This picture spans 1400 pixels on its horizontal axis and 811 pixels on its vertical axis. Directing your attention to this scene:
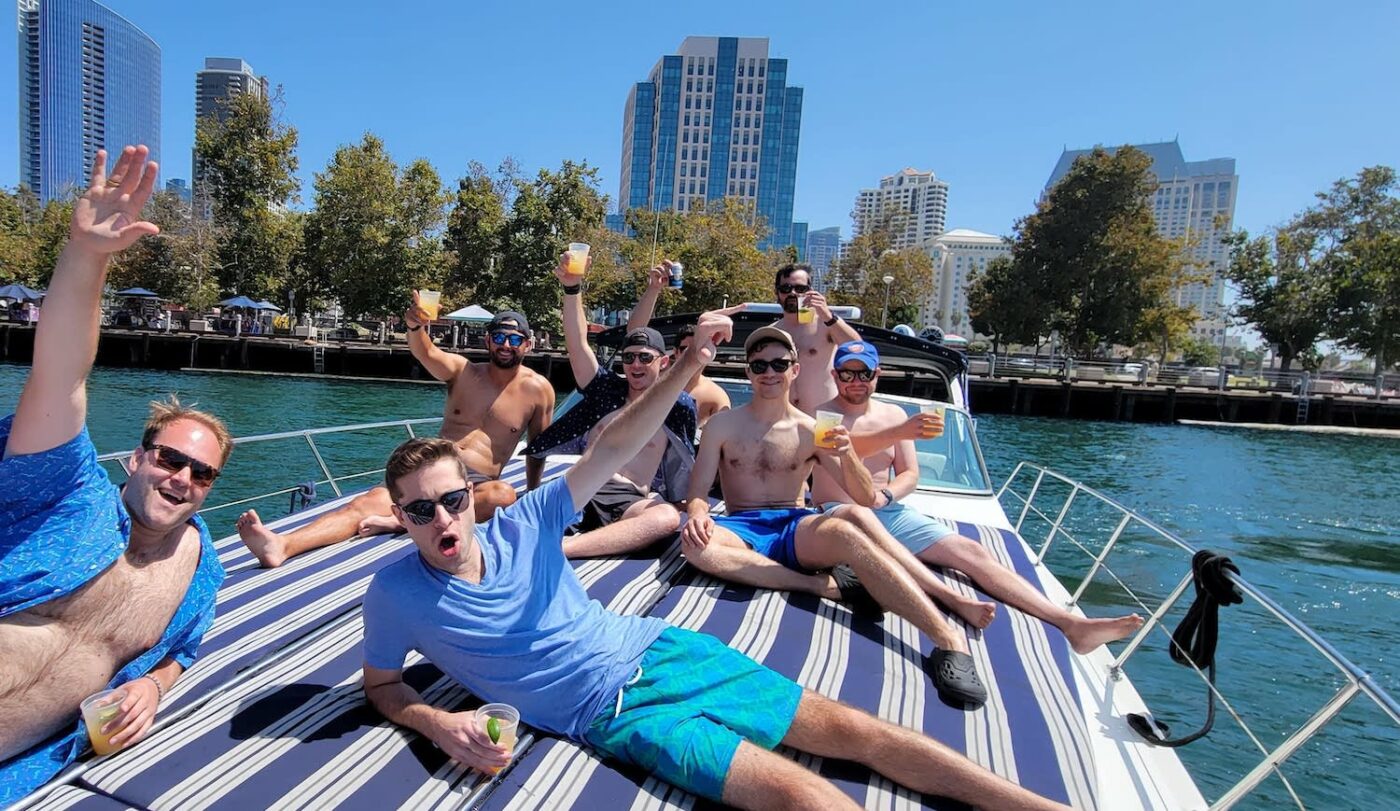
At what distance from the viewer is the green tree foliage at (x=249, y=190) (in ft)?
113

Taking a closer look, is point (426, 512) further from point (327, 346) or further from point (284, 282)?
point (284, 282)

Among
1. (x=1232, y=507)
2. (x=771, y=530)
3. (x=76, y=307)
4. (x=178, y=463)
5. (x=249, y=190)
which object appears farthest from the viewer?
(x=249, y=190)

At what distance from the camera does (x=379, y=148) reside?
1336 inches

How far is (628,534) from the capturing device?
147 inches

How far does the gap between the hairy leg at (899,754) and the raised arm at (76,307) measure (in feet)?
5.84

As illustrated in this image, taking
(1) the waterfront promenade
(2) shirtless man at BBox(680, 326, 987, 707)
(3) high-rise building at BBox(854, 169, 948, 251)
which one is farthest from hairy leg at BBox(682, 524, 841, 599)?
(3) high-rise building at BBox(854, 169, 948, 251)

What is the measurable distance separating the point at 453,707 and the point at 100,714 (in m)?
0.85

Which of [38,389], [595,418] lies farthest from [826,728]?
[595,418]

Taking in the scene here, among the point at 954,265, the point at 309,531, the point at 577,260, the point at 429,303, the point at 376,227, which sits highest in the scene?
the point at 954,265

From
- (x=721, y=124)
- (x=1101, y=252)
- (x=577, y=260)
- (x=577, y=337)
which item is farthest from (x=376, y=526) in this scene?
(x=721, y=124)

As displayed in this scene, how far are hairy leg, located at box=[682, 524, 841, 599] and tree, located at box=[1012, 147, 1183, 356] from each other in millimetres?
41769

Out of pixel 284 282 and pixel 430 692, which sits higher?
pixel 284 282

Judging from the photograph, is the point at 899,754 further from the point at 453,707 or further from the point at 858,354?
the point at 858,354

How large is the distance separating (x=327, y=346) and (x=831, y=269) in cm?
3214
